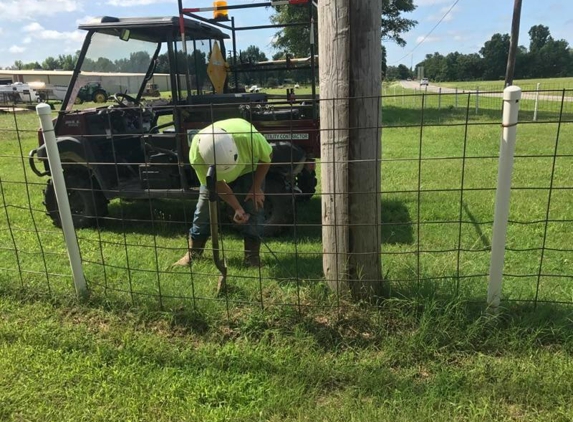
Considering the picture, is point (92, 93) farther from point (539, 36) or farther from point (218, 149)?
point (539, 36)

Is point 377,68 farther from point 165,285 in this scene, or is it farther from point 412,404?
point 165,285

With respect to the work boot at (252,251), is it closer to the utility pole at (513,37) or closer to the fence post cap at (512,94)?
the fence post cap at (512,94)

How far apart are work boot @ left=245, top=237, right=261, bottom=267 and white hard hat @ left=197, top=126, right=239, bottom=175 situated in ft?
3.00

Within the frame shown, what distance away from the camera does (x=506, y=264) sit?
4066 millimetres

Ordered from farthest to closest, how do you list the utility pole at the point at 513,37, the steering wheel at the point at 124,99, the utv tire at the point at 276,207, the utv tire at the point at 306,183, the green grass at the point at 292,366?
the utility pole at the point at 513,37, the utv tire at the point at 306,183, the steering wheel at the point at 124,99, the utv tire at the point at 276,207, the green grass at the point at 292,366

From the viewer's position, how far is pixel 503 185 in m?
2.79

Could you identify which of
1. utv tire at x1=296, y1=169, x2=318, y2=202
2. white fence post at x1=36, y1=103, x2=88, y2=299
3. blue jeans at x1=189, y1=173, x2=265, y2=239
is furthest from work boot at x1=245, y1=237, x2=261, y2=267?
utv tire at x1=296, y1=169, x2=318, y2=202

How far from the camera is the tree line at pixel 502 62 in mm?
80000

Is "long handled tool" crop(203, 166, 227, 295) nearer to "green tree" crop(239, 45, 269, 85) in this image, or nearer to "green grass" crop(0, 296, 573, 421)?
"green grass" crop(0, 296, 573, 421)

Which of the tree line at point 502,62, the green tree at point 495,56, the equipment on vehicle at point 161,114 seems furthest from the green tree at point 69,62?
the green tree at point 495,56

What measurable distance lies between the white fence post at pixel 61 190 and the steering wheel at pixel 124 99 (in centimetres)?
255

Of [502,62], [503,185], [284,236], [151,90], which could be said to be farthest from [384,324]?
[502,62]

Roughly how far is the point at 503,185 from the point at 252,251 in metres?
2.20

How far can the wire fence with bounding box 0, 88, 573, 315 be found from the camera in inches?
132
